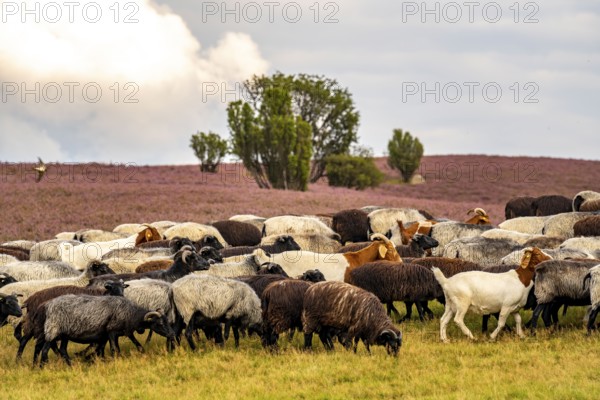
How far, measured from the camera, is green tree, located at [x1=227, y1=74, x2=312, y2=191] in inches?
2218

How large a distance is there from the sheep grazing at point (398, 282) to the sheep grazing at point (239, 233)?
10.5 m

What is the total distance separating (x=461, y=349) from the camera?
45.0 ft

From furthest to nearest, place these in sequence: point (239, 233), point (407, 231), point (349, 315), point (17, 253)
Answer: point (239, 233) → point (407, 231) → point (17, 253) → point (349, 315)

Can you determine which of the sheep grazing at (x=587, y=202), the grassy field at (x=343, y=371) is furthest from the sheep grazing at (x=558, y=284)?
the sheep grazing at (x=587, y=202)

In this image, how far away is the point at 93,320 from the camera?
1323cm

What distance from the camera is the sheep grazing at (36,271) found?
18109 millimetres

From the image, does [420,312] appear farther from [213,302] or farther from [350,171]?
[350,171]

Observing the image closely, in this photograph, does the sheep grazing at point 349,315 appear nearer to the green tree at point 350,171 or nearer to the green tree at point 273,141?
the green tree at point 273,141

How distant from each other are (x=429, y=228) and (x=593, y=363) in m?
12.1

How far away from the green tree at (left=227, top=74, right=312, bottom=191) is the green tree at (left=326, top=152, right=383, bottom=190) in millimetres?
8973

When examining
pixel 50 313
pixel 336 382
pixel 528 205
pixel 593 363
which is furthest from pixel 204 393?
pixel 528 205

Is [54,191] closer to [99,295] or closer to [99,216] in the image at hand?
[99,216]

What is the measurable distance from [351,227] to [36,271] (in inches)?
490

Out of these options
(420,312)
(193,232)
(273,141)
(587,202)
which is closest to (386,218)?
(193,232)
